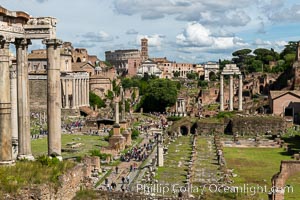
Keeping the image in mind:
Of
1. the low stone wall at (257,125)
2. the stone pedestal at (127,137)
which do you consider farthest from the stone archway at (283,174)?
the low stone wall at (257,125)

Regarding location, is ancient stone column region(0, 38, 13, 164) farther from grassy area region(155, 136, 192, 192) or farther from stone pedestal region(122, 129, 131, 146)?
stone pedestal region(122, 129, 131, 146)

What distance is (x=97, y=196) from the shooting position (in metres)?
14.0

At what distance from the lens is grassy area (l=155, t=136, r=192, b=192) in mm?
26914

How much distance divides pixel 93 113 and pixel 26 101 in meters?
54.0

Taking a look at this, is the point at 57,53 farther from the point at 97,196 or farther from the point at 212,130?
the point at 212,130

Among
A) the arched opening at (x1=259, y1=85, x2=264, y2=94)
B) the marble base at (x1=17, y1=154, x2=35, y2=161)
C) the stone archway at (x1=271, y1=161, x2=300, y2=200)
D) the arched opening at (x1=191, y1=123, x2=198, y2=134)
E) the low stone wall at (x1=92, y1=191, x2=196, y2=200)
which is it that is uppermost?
the arched opening at (x1=259, y1=85, x2=264, y2=94)

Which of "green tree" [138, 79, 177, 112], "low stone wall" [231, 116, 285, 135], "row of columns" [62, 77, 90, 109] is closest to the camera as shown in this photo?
"low stone wall" [231, 116, 285, 135]

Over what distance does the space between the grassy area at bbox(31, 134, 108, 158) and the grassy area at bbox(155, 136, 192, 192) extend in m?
6.57

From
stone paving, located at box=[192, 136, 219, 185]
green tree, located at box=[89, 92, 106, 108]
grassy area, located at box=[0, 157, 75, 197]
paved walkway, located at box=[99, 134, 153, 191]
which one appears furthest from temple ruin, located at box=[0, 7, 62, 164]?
green tree, located at box=[89, 92, 106, 108]

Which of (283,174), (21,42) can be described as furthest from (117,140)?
(21,42)

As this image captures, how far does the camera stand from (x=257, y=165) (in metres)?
33.1

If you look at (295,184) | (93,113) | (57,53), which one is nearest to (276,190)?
(295,184)

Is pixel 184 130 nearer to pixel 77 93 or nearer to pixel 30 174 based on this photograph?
pixel 77 93

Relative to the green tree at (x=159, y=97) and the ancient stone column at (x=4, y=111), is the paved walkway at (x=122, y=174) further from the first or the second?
the green tree at (x=159, y=97)
